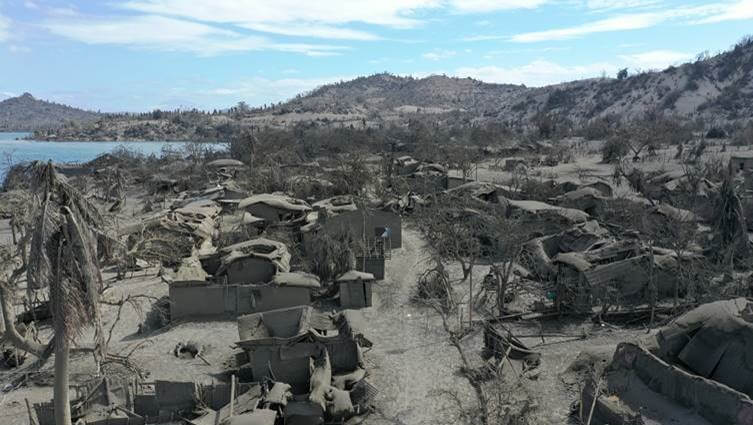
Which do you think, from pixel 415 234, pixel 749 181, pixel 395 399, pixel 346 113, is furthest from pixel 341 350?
pixel 346 113

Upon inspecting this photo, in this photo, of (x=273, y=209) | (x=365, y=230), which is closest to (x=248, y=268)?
(x=365, y=230)

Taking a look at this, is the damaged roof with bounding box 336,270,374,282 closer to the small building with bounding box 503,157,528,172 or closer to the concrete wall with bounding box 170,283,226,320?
the concrete wall with bounding box 170,283,226,320

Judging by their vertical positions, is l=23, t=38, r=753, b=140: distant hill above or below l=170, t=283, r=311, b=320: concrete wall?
above

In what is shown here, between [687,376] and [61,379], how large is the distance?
34.6 feet

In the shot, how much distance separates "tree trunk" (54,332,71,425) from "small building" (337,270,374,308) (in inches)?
378

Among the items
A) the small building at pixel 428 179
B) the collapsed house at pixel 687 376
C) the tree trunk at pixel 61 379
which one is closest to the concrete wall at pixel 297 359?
the tree trunk at pixel 61 379

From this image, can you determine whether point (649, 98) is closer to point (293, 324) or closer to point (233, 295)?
point (233, 295)

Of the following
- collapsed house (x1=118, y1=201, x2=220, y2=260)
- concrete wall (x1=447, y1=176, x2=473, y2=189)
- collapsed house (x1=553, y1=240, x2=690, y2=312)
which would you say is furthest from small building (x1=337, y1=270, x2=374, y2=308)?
concrete wall (x1=447, y1=176, x2=473, y2=189)

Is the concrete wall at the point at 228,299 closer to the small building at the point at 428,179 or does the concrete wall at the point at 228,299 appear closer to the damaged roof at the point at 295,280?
the damaged roof at the point at 295,280

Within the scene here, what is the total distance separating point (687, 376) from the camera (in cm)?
1114

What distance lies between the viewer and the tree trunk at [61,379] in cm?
940

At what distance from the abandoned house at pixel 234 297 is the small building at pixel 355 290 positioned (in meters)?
1.07

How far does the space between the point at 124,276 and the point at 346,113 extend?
112 metres

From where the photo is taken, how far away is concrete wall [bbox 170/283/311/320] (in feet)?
57.5
